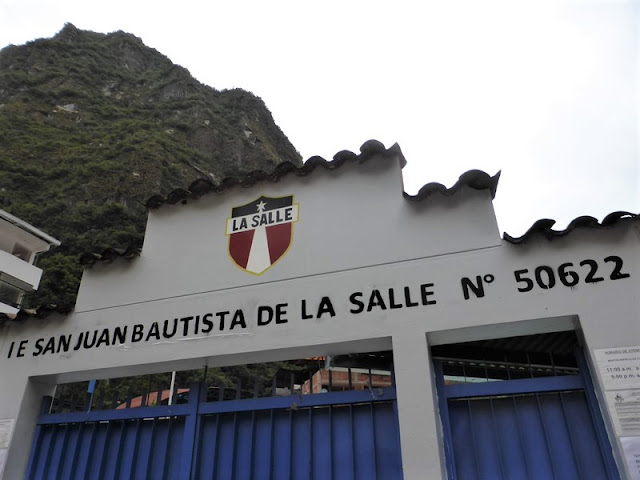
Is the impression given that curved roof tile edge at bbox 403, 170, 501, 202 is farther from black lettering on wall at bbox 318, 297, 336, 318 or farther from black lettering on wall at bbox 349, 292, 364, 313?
black lettering on wall at bbox 318, 297, 336, 318

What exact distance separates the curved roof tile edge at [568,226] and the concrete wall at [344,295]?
2.3 inches

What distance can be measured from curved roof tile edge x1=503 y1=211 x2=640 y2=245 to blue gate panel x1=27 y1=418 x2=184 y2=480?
3067 mm

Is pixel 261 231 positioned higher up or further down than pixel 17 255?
further down

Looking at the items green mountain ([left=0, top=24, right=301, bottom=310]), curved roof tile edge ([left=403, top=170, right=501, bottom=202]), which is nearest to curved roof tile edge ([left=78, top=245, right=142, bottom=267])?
curved roof tile edge ([left=403, top=170, right=501, bottom=202])

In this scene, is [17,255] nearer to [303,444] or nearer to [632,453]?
[303,444]

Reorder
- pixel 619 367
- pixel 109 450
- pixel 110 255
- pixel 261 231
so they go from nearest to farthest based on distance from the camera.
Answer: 1. pixel 619 367
2. pixel 109 450
3. pixel 261 231
4. pixel 110 255

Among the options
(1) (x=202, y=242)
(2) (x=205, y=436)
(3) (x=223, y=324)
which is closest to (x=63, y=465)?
(2) (x=205, y=436)

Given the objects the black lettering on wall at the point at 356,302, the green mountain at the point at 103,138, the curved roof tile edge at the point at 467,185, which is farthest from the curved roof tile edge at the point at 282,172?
the green mountain at the point at 103,138

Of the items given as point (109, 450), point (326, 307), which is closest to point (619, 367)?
point (326, 307)

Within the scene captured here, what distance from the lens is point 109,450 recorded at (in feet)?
13.4

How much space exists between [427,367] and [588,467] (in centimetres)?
113

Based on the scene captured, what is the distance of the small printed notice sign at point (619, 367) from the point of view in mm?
2826

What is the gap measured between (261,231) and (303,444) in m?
1.76

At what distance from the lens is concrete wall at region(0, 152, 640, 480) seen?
124 inches
